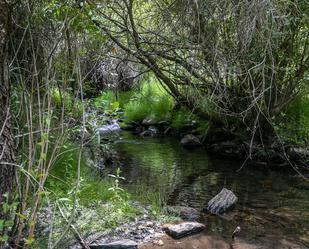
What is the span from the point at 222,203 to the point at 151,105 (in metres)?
7.64

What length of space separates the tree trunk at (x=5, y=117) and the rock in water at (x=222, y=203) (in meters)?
3.25

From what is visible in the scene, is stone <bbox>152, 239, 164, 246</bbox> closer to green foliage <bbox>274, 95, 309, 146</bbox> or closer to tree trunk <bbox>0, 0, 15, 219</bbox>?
tree trunk <bbox>0, 0, 15, 219</bbox>

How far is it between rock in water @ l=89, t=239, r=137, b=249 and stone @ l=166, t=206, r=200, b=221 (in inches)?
47.4

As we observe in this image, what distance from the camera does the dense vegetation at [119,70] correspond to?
11.1 ft

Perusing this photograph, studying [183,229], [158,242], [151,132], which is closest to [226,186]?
A: [183,229]

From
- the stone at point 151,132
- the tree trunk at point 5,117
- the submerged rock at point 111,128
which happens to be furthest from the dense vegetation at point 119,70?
the submerged rock at point 111,128

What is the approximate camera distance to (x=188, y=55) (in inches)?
295

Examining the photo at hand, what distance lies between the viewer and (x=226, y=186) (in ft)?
24.4

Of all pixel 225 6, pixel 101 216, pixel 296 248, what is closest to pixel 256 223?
pixel 296 248

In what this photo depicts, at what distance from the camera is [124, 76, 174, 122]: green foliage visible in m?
12.6

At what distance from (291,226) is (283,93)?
3600 millimetres

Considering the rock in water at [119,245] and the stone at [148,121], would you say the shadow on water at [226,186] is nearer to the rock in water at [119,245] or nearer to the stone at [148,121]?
the rock in water at [119,245]

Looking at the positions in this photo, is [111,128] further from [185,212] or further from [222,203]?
[185,212]

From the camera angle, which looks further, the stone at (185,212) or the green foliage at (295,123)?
the green foliage at (295,123)
